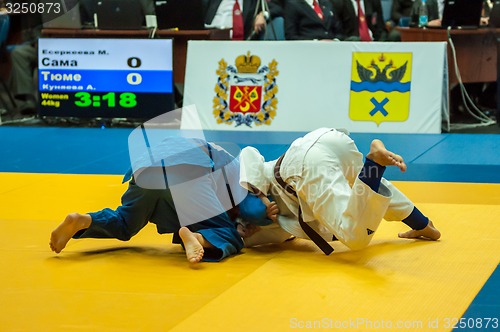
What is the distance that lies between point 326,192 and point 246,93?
16.6ft

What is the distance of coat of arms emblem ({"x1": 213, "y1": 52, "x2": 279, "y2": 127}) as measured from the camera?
8.98 metres

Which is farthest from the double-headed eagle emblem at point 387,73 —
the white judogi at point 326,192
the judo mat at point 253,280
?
the white judogi at point 326,192

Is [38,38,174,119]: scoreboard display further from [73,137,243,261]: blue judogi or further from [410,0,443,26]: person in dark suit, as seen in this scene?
[73,137,243,261]: blue judogi

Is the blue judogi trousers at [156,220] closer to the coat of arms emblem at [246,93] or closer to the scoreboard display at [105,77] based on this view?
the coat of arms emblem at [246,93]

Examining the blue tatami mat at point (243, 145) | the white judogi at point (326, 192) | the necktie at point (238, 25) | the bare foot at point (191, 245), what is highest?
the necktie at point (238, 25)

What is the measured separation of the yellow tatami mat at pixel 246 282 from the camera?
3.28m

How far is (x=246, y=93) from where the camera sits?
9.02 metres

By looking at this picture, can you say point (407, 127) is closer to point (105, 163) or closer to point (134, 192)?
point (105, 163)

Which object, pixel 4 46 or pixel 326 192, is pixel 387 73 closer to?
pixel 326 192

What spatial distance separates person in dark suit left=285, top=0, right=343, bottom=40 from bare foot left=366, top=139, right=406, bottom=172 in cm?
667

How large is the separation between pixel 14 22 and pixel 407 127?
6.67 metres

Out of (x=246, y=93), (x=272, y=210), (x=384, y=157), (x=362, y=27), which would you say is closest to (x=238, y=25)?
(x=362, y=27)

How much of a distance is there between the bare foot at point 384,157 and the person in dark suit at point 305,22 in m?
6.67

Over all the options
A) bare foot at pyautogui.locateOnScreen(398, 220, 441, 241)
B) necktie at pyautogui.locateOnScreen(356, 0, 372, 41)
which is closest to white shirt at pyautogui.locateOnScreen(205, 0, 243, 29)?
necktie at pyautogui.locateOnScreen(356, 0, 372, 41)
